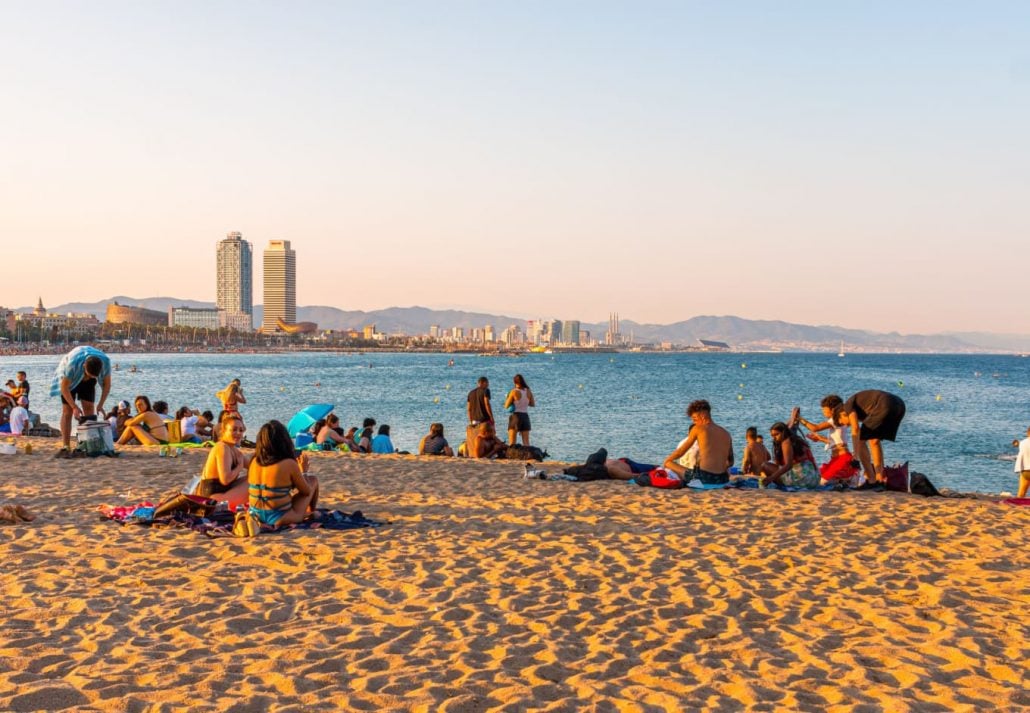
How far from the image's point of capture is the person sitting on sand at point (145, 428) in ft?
46.7

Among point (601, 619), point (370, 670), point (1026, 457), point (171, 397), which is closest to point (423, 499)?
point (601, 619)

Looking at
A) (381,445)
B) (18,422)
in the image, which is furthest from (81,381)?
(18,422)

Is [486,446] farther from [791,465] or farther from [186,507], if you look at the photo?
[186,507]

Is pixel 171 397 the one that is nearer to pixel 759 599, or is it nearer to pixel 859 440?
pixel 859 440

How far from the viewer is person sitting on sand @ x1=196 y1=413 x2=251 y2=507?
25.7 ft

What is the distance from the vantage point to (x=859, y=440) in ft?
35.4

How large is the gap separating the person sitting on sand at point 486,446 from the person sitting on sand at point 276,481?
672 centimetres

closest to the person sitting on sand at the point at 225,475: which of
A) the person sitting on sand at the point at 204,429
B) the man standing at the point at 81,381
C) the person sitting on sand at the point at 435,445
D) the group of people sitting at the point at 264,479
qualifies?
the group of people sitting at the point at 264,479

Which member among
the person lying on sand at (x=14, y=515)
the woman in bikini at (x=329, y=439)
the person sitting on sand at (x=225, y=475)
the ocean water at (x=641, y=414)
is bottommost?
the ocean water at (x=641, y=414)

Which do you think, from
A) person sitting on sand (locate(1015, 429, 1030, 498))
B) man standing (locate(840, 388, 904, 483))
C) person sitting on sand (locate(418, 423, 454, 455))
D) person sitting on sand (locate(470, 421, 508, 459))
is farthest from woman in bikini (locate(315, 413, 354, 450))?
person sitting on sand (locate(1015, 429, 1030, 498))

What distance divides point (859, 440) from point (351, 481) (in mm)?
6938

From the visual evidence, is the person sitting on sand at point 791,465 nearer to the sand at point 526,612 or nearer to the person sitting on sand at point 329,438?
the sand at point 526,612

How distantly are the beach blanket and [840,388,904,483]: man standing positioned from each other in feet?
21.6

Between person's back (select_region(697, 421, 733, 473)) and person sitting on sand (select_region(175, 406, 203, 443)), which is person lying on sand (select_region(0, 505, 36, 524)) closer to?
person sitting on sand (select_region(175, 406, 203, 443))
